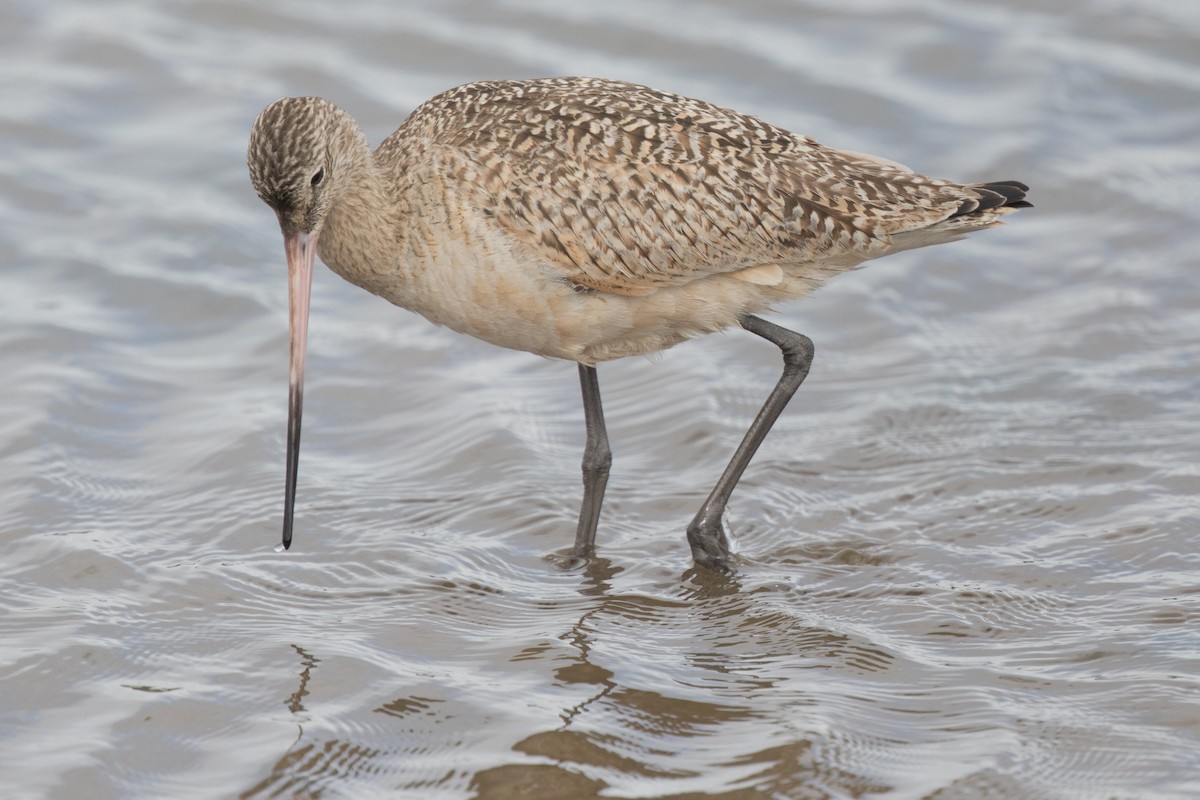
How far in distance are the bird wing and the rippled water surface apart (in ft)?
3.89

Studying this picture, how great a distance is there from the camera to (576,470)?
7.39 meters

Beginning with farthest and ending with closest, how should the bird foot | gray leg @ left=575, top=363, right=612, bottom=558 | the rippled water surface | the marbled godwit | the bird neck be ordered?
gray leg @ left=575, top=363, right=612, bottom=558 → the bird foot → the bird neck → the marbled godwit → the rippled water surface

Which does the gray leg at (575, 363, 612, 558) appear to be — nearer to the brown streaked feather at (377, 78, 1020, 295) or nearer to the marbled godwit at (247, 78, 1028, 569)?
the marbled godwit at (247, 78, 1028, 569)

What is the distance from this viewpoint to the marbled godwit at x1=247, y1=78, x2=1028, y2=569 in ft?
20.0

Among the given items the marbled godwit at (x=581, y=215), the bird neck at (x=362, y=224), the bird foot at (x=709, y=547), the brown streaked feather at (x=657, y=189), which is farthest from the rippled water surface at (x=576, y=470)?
the brown streaked feather at (x=657, y=189)

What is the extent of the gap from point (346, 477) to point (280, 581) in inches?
40.3

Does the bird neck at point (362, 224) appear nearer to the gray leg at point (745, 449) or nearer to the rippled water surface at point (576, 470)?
the rippled water surface at point (576, 470)

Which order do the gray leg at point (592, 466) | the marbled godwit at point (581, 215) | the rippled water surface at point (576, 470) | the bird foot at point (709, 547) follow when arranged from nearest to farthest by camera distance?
the rippled water surface at point (576, 470) < the marbled godwit at point (581, 215) < the bird foot at point (709, 547) < the gray leg at point (592, 466)

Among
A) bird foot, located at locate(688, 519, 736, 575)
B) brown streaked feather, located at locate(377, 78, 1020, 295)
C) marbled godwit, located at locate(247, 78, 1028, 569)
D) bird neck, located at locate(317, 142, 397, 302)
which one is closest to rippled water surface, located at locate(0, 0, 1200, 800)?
bird foot, located at locate(688, 519, 736, 575)

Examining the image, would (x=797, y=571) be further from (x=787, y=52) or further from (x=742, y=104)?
(x=787, y=52)

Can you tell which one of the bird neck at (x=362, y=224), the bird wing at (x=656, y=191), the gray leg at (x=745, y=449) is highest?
the bird wing at (x=656, y=191)

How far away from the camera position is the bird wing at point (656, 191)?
6152 mm

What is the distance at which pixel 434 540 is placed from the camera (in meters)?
6.66

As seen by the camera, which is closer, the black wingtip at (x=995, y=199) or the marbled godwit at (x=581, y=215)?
the marbled godwit at (x=581, y=215)
